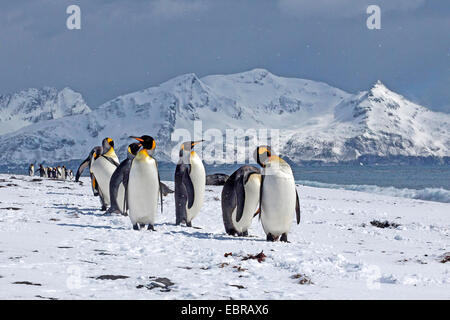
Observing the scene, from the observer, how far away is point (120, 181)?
11.4 metres

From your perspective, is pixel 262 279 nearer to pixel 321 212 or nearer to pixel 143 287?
pixel 143 287

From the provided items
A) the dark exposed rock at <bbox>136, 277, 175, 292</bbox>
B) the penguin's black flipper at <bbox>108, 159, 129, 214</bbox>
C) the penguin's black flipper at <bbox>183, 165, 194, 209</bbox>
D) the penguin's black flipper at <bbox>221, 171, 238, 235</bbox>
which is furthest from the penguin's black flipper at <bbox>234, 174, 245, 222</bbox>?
the dark exposed rock at <bbox>136, 277, 175, 292</bbox>

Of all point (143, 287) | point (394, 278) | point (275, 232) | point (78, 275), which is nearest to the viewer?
point (143, 287)

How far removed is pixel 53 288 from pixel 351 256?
4.74 metres

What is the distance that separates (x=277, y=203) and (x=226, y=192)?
122 cm

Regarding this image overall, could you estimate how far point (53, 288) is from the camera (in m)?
4.43

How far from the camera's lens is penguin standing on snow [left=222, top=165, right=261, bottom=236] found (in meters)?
9.09

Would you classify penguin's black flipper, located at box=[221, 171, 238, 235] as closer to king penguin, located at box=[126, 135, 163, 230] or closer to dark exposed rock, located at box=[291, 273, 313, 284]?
king penguin, located at box=[126, 135, 163, 230]

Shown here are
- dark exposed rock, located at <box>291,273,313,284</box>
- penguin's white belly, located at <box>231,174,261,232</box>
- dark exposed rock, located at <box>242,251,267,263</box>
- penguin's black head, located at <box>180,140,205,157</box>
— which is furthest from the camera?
penguin's black head, located at <box>180,140,205,157</box>

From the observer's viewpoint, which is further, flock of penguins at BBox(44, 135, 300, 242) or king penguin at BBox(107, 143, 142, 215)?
king penguin at BBox(107, 143, 142, 215)

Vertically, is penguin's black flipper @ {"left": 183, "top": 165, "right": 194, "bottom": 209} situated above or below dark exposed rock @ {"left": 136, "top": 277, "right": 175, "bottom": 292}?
above

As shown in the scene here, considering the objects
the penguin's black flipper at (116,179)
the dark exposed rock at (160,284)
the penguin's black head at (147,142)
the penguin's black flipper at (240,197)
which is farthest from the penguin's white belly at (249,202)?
the dark exposed rock at (160,284)
